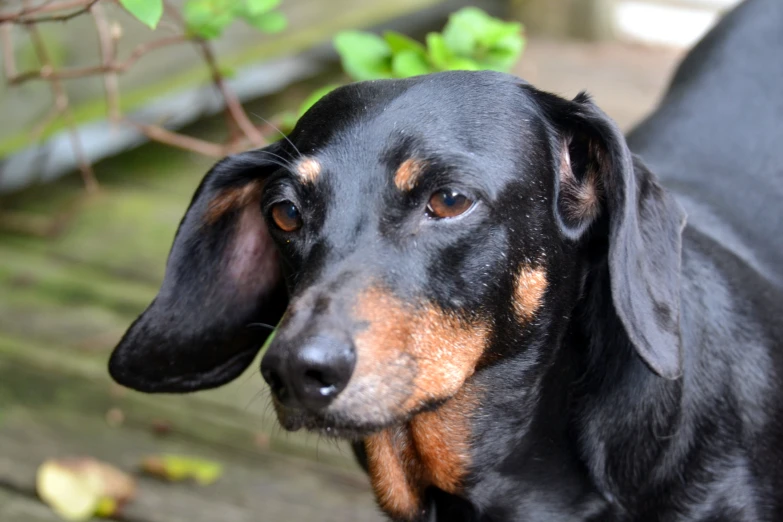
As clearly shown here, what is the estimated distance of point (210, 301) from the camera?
8.81ft

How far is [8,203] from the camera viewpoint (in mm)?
5188

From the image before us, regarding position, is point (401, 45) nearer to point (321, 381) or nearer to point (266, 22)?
point (266, 22)

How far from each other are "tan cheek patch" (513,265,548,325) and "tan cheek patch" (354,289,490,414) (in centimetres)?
10

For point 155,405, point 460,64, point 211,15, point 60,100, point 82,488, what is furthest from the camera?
point 155,405

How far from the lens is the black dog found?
2000 millimetres

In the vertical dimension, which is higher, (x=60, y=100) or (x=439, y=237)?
(x=439, y=237)

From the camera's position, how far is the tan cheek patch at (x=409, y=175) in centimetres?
208

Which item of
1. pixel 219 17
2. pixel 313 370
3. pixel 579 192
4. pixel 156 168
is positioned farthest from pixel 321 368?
pixel 156 168

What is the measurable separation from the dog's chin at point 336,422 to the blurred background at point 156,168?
661 millimetres

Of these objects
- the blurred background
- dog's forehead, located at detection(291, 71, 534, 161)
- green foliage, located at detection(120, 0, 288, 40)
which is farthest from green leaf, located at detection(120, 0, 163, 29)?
green foliage, located at detection(120, 0, 288, 40)

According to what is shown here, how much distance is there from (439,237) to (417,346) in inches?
9.3

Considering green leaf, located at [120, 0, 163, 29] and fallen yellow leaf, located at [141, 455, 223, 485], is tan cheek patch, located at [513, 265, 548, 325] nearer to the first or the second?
green leaf, located at [120, 0, 163, 29]

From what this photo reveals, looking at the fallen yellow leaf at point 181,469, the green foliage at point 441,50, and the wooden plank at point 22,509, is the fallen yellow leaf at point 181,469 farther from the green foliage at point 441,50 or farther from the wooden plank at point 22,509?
the green foliage at point 441,50

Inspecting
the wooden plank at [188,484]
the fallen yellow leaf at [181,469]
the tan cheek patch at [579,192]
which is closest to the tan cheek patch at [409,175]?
the tan cheek patch at [579,192]
